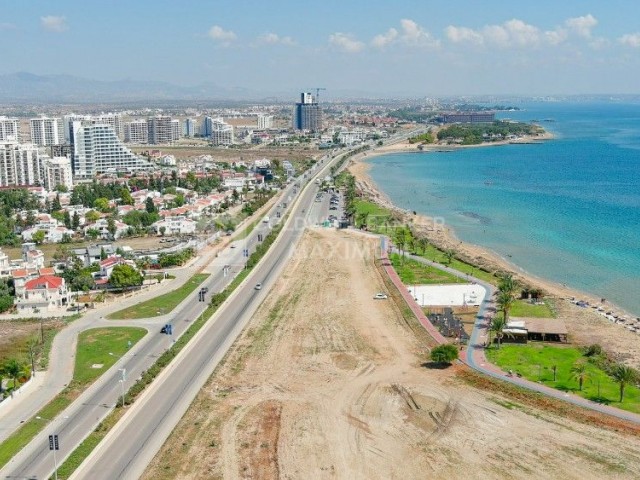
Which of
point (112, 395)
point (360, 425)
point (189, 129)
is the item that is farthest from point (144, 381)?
point (189, 129)

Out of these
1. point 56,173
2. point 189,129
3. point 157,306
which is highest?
point 189,129

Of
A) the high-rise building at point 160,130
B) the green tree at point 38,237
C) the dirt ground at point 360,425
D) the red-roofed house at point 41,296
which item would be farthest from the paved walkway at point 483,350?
the high-rise building at point 160,130

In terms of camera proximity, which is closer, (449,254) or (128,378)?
(128,378)

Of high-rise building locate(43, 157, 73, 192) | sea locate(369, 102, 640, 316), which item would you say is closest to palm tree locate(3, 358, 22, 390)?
sea locate(369, 102, 640, 316)

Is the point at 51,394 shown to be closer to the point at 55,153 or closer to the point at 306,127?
the point at 55,153

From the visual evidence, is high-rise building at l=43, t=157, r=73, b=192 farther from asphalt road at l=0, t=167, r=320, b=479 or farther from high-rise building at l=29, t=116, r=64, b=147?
asphalt road at l=0, t=167, r=320, b=479

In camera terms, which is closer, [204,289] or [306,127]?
[204,289]

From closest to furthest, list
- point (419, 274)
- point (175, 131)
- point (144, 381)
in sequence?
point (144, 381)
point (419, 274)
point (175, 131)

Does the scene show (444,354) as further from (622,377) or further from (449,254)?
(449,254)

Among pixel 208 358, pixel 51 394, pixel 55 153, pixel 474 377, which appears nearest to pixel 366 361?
pixel 474 377
